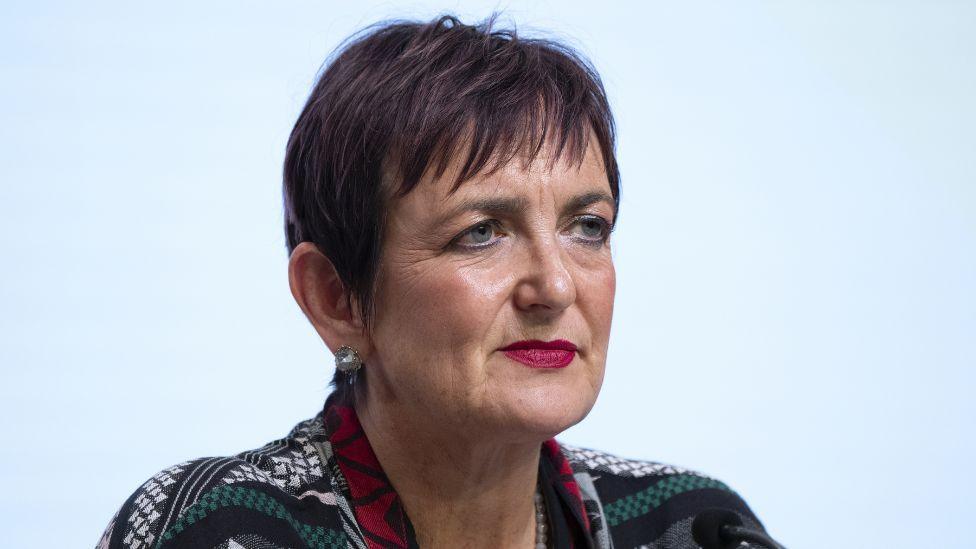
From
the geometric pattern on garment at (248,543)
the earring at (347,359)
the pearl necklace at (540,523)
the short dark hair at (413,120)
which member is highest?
the short dark hair at (413,120)

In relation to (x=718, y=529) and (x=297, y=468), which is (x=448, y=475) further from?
(x=718, y=529)

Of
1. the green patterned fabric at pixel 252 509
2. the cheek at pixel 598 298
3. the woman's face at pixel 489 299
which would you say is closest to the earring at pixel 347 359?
the woman's face at pixel 489 299

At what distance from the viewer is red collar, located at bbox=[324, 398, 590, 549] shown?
1956 mm

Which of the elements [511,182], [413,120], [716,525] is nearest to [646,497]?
[716,525]

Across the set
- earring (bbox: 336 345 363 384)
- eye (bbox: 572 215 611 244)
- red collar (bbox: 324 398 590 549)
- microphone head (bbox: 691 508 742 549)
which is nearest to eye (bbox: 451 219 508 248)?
eye (bbox: 572 215 611 244)

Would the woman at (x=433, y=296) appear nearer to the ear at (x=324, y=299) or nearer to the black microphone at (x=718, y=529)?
the ear at (x=324, y=299)

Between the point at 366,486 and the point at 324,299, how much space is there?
12.6 inches

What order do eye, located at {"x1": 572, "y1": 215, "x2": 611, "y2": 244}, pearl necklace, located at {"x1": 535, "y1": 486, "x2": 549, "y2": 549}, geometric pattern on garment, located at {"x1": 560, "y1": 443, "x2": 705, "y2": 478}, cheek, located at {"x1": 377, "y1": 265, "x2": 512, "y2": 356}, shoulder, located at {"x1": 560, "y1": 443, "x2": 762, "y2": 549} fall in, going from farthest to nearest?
1. geometric pattern on garment, located at {"x1": 560, "y1": 443, "x2": 705, "y2": 478}
2. shoulder, located at {"x1": 560, "y1": 443, "x2": 762, "y2": 549}
3. pearl necklace, located at {"x1": 535, "y1": 486, "x2": 549, "y2": 549}
4. eye, located at {"x1": 572, "y1": 215, "x2": 611, "y2": 244}
5. cheek, located at {"x1": 377, "y1": 265, "x2": 512, "y2": 356}

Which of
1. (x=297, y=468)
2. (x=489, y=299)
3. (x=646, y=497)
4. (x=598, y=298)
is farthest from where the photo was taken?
(x=646, y=497)

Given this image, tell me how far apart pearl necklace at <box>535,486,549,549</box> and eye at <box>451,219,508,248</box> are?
563 mm

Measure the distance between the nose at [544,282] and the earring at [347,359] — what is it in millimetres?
328

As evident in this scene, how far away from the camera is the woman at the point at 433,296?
72.1 inches

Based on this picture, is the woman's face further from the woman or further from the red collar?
the red collar

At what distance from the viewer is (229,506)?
1.86 metres
